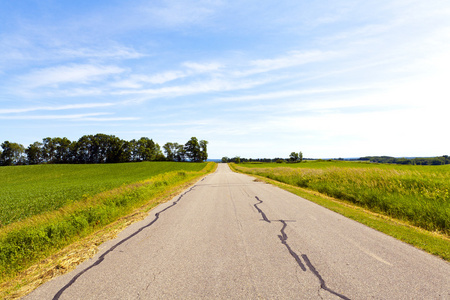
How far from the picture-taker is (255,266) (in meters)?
4.22

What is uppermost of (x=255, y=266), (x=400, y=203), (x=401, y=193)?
(x=401, y=193)

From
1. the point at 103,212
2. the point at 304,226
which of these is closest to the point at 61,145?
the point at 103,212

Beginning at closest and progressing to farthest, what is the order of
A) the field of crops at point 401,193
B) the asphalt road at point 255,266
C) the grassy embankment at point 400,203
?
the asphalt road at point 255,266 < the grassy embankment at point 400,203 < the field of crops at point 401,193

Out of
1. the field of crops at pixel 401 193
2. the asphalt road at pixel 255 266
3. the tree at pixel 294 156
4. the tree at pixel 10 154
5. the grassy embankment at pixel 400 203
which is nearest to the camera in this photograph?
the asphalt road at pixel 255 266

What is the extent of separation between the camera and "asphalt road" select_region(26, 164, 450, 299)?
3.39 m

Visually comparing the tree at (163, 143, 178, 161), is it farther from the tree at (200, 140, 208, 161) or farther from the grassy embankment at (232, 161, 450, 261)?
the grassy embankment at (232, 161, 450, 261)

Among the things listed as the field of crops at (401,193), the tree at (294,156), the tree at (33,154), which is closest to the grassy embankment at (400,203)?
the field of crops at (401,193)

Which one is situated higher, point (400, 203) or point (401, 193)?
point (401, 193)

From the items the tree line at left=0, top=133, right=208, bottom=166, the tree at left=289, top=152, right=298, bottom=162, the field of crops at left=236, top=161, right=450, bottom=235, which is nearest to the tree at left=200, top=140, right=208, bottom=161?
the tree line at left=0, top=133, right=208, bottom=166

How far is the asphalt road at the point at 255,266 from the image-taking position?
339 centimetres

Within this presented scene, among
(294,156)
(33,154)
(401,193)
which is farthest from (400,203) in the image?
(294,156)

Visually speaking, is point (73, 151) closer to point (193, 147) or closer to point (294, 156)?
point (193, 147)

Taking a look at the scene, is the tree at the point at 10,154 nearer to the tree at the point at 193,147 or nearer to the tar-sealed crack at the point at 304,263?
the tree at the point at 193,147

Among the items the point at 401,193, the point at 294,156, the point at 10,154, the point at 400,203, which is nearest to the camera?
the point at 400,203
